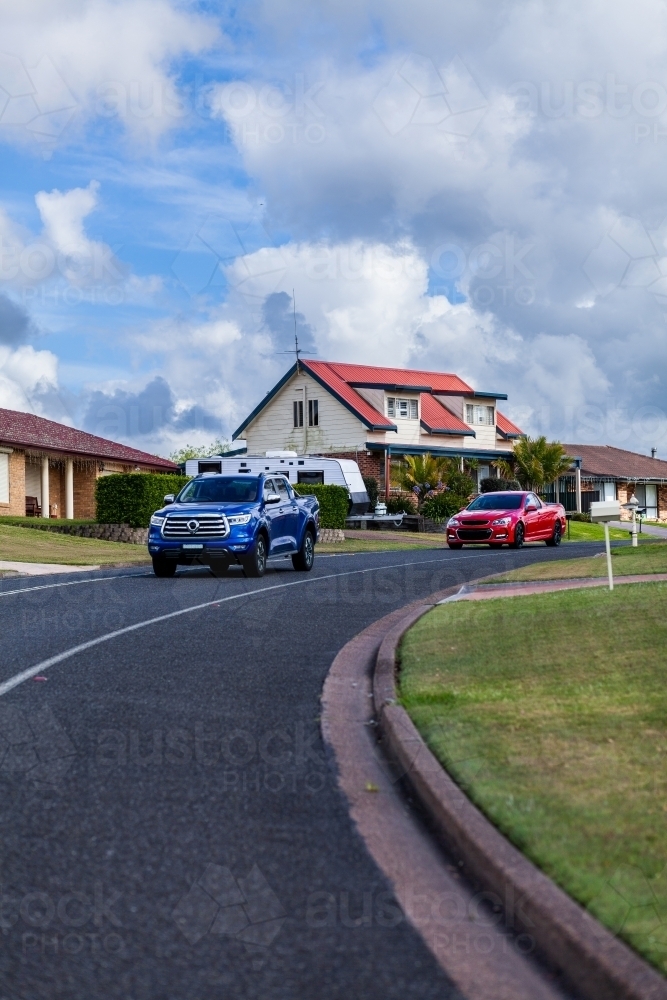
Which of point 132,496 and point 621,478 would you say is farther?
point 621,478

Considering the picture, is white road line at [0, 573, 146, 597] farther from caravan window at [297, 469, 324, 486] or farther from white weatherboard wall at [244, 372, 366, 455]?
white weatherboard wall at [244, 372, 366, 455]

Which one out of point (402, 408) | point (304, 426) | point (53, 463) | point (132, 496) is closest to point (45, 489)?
point (53, 463)

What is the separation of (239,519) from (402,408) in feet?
113

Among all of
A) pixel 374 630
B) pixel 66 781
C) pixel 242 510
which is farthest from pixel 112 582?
pixel 66 781

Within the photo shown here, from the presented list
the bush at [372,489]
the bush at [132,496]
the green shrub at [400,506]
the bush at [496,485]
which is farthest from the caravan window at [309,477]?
the bush at [496,485]

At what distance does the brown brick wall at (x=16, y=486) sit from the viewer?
39.5 metres

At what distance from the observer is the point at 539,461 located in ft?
183

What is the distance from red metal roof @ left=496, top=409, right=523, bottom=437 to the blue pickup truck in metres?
37.8

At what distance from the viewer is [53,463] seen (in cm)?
4428

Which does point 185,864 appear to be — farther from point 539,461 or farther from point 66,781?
point 539,461

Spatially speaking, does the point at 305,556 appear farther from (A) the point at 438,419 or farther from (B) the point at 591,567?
(A) the point at 438,419

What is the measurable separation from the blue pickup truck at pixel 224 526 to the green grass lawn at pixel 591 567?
4120mm

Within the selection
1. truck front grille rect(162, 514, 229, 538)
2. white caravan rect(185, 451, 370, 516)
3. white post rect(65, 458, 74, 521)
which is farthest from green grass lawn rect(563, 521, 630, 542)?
truck front grille rect(162, 514, 229, 538)

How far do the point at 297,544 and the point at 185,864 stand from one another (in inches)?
674
